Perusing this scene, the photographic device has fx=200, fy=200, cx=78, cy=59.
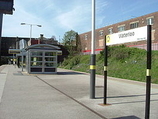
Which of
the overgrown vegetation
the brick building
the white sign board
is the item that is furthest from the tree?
the white sign board

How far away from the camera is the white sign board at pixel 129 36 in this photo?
568 centimetres

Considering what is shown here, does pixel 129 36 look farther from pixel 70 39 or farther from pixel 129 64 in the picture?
pixel 70 39

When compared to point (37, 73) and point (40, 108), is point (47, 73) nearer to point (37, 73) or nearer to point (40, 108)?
point (37, 73)

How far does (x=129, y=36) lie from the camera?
628 centimetres

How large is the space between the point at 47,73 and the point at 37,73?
1069mm

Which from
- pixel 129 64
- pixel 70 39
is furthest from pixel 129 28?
pixel 129 64

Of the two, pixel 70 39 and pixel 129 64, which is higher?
pixel 70 39

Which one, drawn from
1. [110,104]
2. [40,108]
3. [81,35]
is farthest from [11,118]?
[81,35]

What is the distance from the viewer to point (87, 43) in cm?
6072

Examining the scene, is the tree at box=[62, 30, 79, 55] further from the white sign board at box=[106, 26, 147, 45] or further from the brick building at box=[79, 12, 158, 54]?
the white sign board at box=[106, 26, 147, 45]

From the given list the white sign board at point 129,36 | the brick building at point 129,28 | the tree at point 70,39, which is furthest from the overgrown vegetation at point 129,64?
the tree at point 70,39

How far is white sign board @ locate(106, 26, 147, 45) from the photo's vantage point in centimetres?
568

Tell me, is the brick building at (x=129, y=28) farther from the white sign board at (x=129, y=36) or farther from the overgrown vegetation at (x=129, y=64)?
the white sign board at (x=129, y=36)

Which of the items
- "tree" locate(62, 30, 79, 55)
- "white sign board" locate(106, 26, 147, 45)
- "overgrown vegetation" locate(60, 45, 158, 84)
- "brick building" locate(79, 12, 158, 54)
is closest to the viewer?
"white sign board" locate(106, 26, 147, 45)
